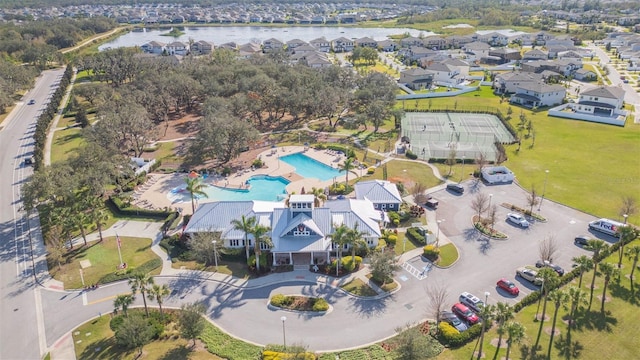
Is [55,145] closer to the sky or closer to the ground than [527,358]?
closer to the sky

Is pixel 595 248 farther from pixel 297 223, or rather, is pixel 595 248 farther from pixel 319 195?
pixel 319 195

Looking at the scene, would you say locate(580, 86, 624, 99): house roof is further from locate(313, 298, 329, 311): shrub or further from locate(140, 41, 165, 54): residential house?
locate(140, 41, 165, 54): residential house

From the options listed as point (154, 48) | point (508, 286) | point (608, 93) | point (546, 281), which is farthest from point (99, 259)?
point (154, 48)

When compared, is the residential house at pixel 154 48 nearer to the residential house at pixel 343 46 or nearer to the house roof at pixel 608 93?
the residential house at pixel 343 46

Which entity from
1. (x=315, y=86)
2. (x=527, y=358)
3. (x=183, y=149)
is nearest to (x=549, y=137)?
(x=315, y=86)

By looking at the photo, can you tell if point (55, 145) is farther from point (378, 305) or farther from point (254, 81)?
point (378, 305)

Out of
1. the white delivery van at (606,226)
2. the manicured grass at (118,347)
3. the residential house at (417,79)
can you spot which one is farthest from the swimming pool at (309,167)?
the residential house at (417,79)

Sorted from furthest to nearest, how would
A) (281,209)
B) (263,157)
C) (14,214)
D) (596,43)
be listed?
(596,43)
(263,157)
(14,214)
(281,209)
